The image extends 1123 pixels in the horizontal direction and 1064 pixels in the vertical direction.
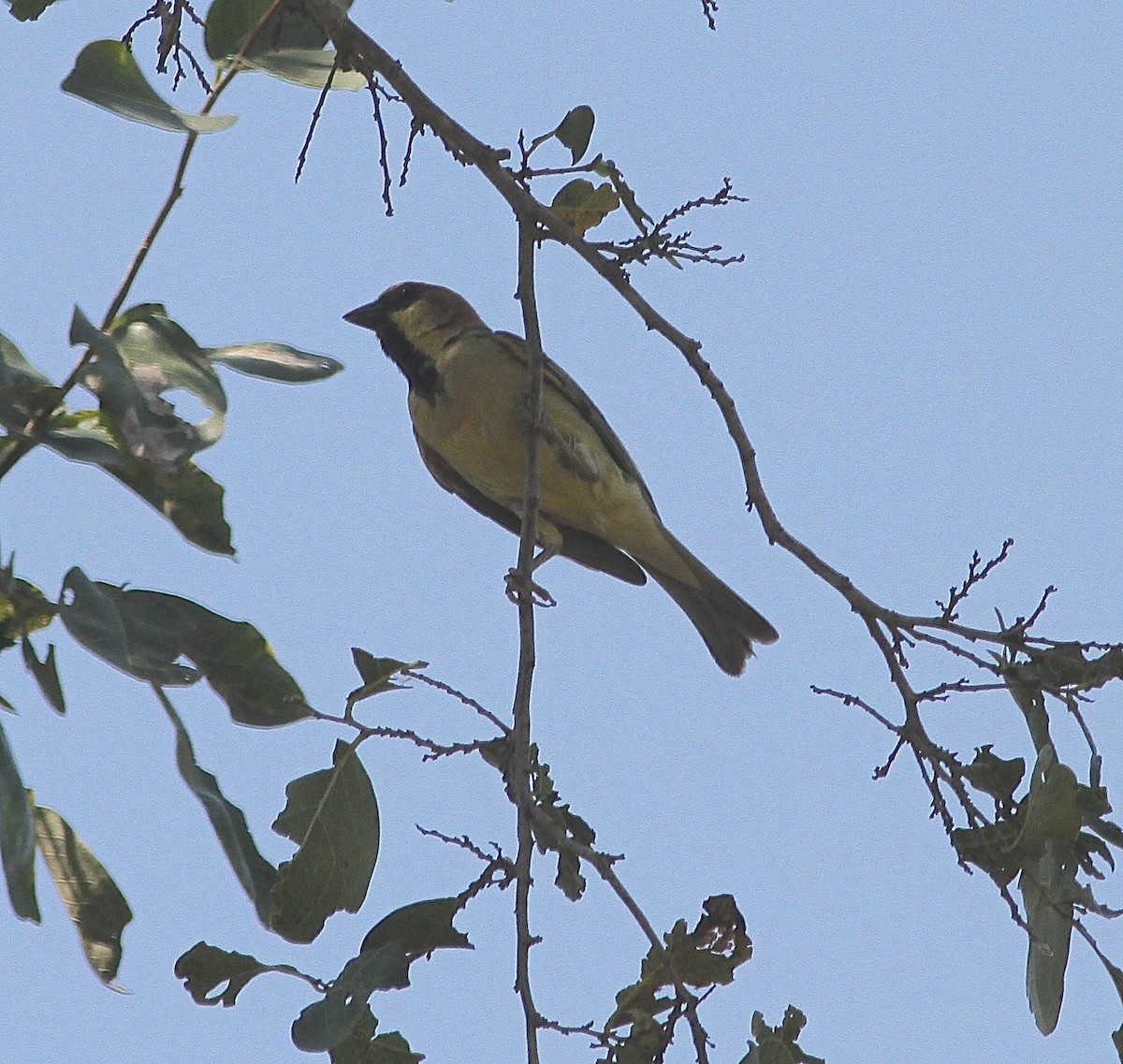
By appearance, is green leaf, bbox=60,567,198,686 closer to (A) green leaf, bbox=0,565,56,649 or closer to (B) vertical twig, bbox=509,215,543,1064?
(A) green leaf, bbox=0,565,56,649

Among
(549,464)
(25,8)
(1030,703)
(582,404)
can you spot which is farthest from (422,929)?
(582,404)

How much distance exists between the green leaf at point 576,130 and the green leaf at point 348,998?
172 cm

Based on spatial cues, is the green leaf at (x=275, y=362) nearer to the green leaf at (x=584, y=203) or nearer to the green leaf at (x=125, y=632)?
the green leaf at (x=125, y=632)

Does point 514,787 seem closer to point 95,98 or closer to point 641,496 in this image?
point 95,98

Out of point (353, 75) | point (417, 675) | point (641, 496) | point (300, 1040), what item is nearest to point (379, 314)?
point (641, 496)

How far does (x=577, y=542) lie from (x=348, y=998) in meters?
3.33

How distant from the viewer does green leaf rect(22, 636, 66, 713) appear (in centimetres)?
206

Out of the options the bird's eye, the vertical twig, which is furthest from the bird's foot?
the bird's eye

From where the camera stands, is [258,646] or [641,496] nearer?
[258,646]

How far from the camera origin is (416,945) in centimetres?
241

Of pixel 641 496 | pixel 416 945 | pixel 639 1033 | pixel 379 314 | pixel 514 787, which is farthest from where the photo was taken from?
pixel 379 314

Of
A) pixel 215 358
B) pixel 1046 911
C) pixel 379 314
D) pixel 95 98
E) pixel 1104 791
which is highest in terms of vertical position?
pixel 379 314

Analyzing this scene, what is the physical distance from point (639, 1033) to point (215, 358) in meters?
1.23

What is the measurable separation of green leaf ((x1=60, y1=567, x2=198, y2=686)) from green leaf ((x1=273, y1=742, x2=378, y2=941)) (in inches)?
19.9
